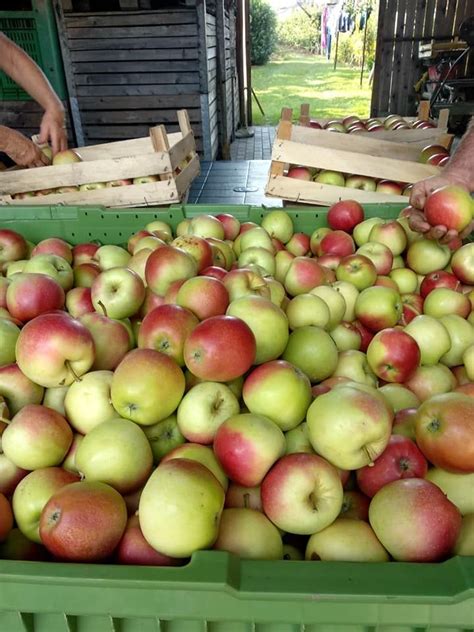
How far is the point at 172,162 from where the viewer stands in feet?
9.84

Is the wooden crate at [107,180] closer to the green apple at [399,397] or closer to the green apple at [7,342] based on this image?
the green apple at [7,342]

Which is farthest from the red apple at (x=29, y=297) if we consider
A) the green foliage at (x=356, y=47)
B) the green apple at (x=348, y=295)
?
the green foliage at (x=356, y=47)

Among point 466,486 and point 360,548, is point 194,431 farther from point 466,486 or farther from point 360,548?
point 466,486

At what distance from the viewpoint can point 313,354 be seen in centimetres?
132

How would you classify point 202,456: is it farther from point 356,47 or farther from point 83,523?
point 356,47

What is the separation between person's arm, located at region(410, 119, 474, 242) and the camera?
186 centimetres

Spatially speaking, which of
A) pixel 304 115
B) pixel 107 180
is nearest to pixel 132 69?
pixel 304 115

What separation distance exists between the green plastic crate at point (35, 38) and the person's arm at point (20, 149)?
11.3 ft

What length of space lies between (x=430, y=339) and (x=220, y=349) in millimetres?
749

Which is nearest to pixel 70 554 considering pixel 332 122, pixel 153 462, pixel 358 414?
pixel 153 462

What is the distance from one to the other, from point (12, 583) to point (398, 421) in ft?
2.84

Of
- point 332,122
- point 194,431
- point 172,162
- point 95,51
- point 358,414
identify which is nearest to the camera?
point 358,414

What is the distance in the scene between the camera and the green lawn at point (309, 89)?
1224 centimetres

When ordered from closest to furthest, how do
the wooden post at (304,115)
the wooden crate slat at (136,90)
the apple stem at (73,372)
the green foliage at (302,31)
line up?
the apple stem at (73,372)
the wooden post at (304,115)
the wooden crate slat at (136,90)
the green foliage at (302,31)
